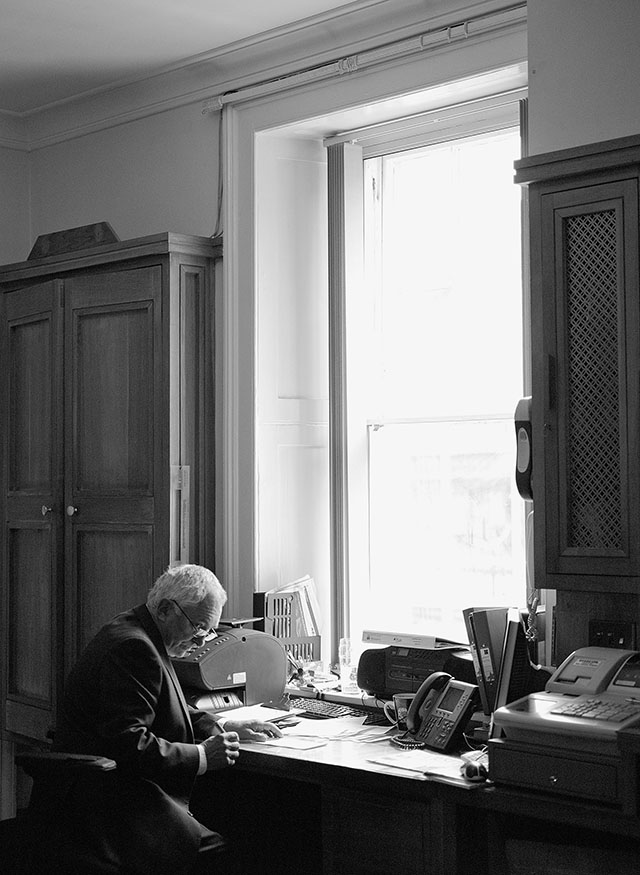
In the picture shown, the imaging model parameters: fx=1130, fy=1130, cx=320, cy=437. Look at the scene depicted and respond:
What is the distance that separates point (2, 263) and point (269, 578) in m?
2.00

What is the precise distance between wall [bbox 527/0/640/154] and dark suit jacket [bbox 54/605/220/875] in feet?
6.24

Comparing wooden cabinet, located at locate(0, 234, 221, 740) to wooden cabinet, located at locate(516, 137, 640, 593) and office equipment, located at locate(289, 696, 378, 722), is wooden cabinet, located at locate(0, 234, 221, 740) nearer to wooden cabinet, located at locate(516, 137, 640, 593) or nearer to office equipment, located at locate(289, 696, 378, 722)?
office equipment, located at locate(289, 696, 378, 722)

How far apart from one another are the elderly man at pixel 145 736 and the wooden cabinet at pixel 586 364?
3.39 ft

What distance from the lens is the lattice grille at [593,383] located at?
293cm

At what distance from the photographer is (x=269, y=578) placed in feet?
14.2

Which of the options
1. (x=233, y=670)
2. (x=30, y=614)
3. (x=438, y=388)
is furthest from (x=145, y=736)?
(x=438, y=388)

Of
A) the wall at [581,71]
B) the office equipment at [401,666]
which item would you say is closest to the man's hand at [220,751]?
the office equipment at [401,666]

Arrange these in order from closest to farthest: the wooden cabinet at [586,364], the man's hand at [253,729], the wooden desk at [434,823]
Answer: the wooden desk at [434,823] < the wooden cabinet at [586,364] < the man's hand at [253,729]

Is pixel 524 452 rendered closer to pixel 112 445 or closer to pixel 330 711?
pixel 330 711

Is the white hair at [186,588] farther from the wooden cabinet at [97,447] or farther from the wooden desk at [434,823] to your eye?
the wooden cabinet at [97,447]

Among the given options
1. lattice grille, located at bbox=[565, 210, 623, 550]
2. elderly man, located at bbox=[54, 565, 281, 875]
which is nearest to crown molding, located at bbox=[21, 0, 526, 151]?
lattice grille, located at bbox=[565, 210, 623, 550]

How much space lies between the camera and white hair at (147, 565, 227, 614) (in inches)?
130

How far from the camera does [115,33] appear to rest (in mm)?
4160

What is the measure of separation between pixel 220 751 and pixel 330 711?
598 millimetres
